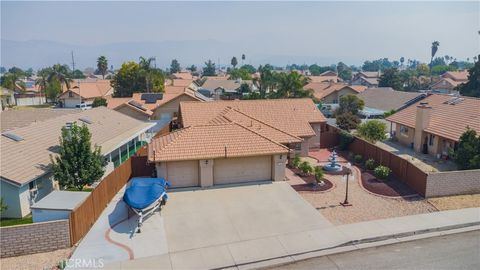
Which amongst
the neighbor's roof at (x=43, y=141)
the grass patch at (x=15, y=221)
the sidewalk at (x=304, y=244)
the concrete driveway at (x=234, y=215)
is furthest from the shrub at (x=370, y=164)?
the grass patch at (x=15, y=221)

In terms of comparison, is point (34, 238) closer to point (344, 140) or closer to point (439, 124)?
point (344, 140)

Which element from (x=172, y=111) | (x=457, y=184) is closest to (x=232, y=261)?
(x=457, y=184)

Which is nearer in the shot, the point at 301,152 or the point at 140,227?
the point at 140,227

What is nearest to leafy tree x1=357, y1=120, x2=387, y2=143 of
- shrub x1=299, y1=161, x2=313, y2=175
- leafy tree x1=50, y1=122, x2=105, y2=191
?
shrub x1=299, y1=161, x2=313, y2=175

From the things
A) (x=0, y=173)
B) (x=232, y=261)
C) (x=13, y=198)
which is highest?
(x=0, y=173)

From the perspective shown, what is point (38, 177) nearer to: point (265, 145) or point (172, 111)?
point (265, 145)

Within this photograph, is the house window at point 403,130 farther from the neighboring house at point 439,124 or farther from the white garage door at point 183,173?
the white garage door at point 183,173
